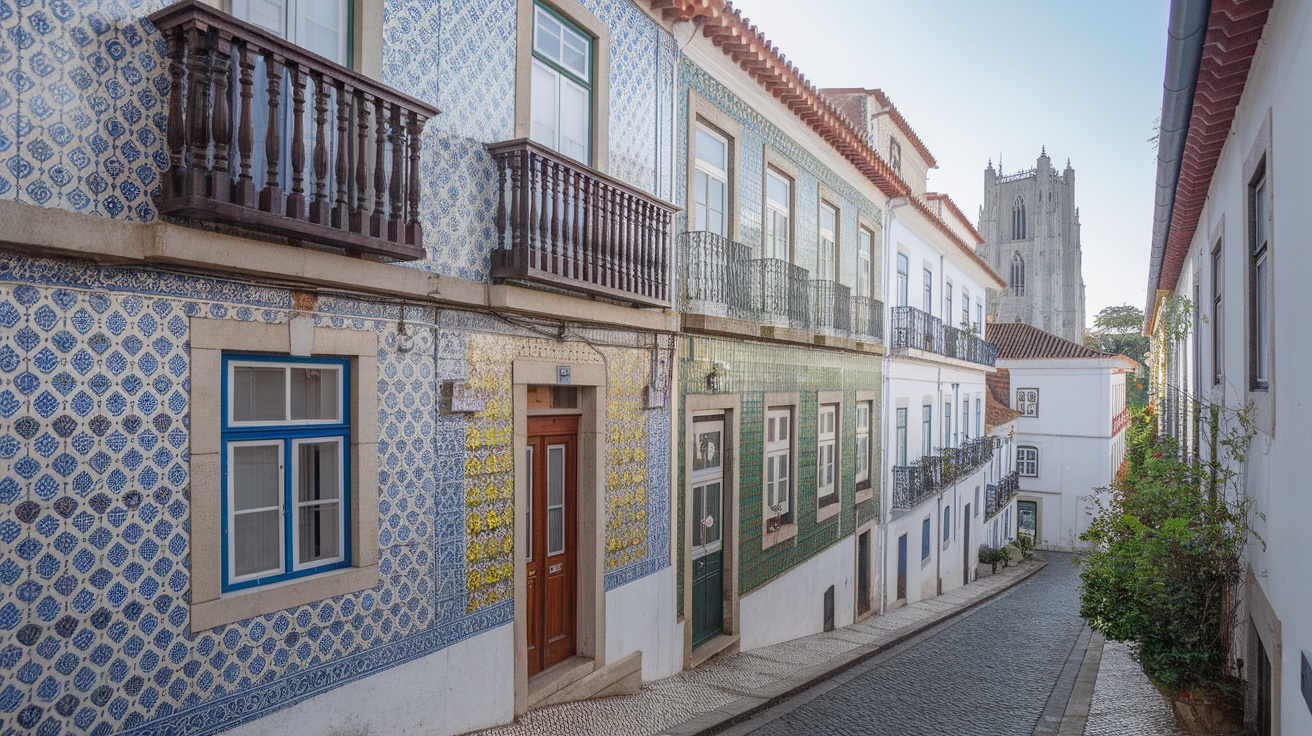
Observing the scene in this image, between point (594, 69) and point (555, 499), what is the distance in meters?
3.49

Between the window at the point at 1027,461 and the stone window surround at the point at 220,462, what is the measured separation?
107 feet

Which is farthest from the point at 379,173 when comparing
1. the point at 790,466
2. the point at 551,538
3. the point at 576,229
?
the point at 790,466

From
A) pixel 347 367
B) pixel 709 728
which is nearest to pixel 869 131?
pixel 709 728

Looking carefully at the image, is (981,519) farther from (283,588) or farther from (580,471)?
(283,588)

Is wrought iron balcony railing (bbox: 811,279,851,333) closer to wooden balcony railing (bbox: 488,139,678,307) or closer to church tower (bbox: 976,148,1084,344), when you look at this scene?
wooden balcony railing (bbox: 488,139,678,307)

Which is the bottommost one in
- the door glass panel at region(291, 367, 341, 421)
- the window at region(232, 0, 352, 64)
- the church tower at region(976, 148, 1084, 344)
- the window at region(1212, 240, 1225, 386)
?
the door glass panel at region(291, 367, 341, 421)

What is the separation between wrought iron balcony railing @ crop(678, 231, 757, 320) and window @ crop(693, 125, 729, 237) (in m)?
0.27

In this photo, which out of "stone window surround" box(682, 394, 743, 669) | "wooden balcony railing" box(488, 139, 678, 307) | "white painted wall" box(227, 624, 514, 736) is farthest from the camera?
"stone window surround" box(682, 394, 743, 669)

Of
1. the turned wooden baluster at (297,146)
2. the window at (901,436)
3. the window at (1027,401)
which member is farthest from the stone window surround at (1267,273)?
the window at (1027,401)

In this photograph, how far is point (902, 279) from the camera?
1703cm

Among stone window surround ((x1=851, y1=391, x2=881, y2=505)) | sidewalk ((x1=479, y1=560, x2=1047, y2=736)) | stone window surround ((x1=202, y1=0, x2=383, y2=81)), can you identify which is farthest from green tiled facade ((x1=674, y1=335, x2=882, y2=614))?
stone window surround ((x1=202, y1=0, x2=383, y2=81))

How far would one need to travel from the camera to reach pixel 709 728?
6965 millimetres

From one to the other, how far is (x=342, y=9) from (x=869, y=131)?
42.0ft

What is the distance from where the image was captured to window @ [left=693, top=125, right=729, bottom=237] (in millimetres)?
9414
